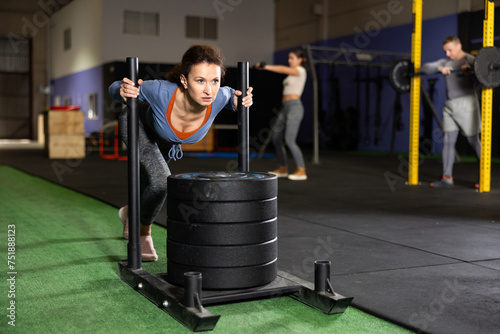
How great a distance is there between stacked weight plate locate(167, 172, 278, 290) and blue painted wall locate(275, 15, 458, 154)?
1116cm

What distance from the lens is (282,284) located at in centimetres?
215

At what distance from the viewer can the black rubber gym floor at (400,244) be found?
2037 mm

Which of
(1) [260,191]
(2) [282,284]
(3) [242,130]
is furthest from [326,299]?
(3) [242,130]

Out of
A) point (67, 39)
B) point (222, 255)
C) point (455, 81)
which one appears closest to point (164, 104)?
point (222, 255)

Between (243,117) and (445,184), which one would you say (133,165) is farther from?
(445,184)

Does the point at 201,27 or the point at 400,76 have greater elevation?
the point at 201,27

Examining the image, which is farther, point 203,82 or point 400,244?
point 400,244

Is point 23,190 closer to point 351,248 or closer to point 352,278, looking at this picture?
point 351,248

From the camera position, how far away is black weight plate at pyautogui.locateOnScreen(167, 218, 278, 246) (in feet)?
6.55

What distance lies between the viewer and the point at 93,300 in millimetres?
2125

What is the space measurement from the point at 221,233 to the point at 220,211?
80 mm

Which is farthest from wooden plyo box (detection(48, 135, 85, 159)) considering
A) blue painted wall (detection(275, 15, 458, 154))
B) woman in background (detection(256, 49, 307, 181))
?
blue painted wall (detection(275, 15, 458, 154))

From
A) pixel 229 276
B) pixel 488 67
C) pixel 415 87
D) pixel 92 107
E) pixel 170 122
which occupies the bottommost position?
pixel 229 276

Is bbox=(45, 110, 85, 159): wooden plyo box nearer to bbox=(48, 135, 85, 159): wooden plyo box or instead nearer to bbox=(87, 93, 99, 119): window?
bbox=(48, 135, 85, 159): wooden plyo box
